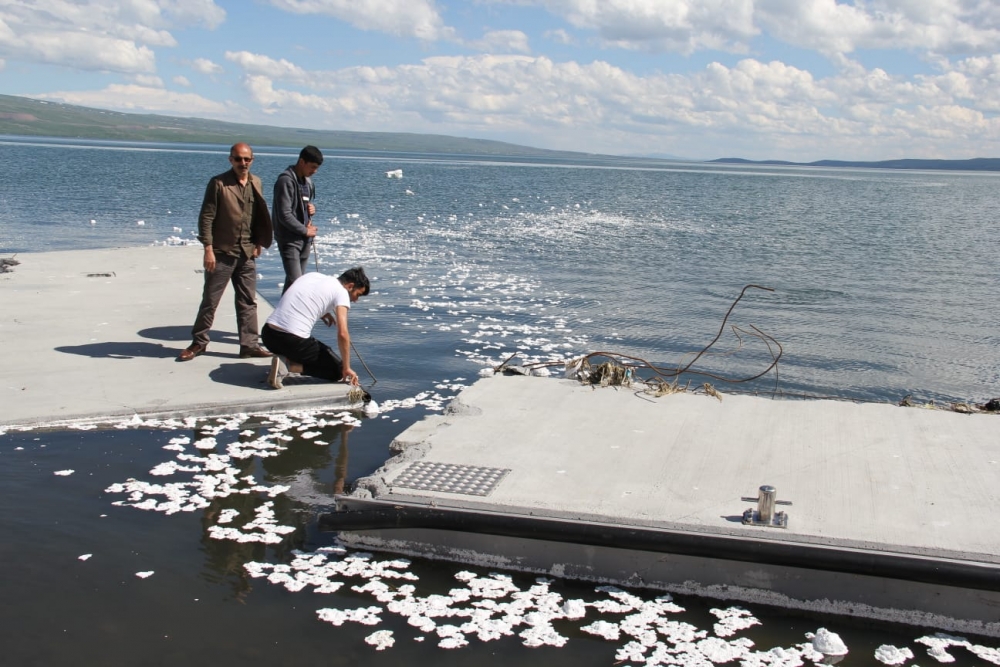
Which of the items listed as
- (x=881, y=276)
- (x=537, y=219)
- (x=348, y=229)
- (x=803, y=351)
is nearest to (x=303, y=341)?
(x=803, y=351)

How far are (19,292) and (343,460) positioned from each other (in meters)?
7.67

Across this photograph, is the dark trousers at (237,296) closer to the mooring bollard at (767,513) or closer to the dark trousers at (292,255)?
the dark trousers at (292,255)

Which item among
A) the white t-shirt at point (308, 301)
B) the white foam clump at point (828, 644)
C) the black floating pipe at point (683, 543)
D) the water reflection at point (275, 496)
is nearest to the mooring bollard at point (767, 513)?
the black floating pipe at point (683, 543)

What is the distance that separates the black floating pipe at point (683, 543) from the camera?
16.9 ft

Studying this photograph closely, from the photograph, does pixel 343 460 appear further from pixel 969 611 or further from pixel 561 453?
pixel 969 611

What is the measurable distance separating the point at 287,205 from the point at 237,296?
113 centimetres

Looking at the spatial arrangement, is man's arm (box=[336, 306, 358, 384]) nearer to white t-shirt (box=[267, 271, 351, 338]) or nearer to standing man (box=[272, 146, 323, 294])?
white t-shirt (box=[267, 271, 351, 338])

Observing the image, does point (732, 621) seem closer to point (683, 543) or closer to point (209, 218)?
point (683, 543)

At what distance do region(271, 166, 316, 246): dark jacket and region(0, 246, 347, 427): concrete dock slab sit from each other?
1.41 m

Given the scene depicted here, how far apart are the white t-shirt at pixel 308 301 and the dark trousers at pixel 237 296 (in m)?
1.04

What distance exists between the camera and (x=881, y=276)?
933 inches

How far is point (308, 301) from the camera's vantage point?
8633 mm

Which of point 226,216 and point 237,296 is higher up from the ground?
point 226,216

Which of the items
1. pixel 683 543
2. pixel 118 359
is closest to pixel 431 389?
pixel 118 359
